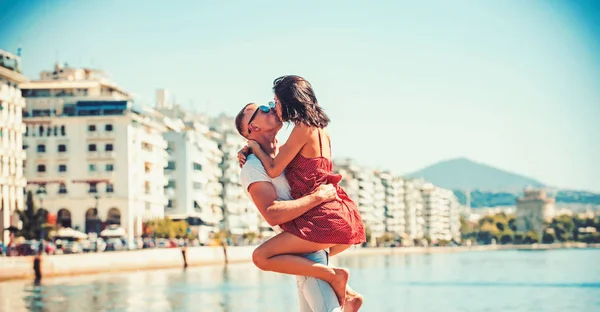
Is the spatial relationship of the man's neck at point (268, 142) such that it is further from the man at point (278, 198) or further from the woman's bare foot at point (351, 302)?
the woman's bare foot at point (351, 302)

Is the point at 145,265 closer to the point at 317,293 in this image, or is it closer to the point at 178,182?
the point at 178,182

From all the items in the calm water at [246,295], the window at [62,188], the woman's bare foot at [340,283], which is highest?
the window at [62,188]

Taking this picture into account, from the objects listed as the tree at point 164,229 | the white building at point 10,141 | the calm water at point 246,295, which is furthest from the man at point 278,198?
the tree at point 164,229

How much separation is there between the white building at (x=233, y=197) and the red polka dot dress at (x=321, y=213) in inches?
4303

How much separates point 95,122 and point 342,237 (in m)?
81.7

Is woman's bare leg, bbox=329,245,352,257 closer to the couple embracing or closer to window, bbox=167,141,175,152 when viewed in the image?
the couple embracing

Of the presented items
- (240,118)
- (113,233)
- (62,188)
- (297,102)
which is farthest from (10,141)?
(297,102)

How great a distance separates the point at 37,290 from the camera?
134 feet

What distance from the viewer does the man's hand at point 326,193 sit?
545 cm

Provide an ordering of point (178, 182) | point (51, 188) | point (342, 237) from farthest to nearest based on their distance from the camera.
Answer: point (178, 182)
point (51, 188)
point (342, 237)

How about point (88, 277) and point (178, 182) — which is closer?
point (88, 277)

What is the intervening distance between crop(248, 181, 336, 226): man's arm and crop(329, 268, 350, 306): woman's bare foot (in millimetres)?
401

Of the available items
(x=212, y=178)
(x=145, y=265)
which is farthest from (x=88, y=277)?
(x=212, y=178)

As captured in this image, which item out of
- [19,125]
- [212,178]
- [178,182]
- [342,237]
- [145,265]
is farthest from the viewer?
[212,178]
